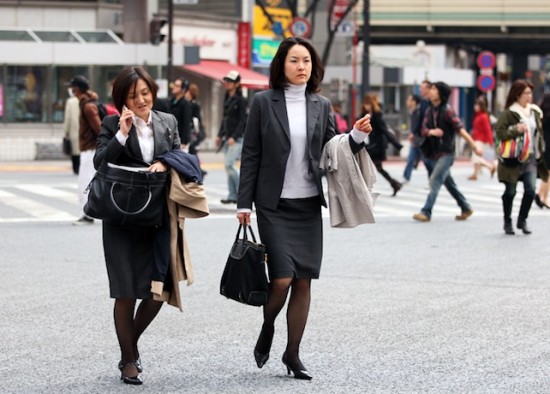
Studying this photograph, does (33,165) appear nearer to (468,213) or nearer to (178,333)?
(468,213)

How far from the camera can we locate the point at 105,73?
3997 cm

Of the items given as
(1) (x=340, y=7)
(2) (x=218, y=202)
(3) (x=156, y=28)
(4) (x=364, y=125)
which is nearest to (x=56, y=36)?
(3) (x=156, y=28)

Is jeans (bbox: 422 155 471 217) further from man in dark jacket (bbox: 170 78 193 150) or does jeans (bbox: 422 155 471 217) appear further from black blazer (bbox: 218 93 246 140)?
man in dark jacket (bbox: 170 78 193 150)

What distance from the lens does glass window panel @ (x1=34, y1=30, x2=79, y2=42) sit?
39.8 metres

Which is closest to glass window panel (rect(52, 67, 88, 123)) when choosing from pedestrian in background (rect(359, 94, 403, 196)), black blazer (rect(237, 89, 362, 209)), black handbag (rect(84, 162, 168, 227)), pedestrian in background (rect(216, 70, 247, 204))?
pedestrian in background (rect(359, 94, 403, 196))

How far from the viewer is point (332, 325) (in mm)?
8812

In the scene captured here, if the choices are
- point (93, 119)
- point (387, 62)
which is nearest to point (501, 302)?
point (93, 119)

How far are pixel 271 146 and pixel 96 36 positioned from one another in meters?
34.4

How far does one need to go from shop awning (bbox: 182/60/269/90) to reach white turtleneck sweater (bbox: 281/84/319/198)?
114ft

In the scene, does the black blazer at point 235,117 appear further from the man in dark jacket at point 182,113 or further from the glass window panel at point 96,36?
the glass window panel at point 96,36

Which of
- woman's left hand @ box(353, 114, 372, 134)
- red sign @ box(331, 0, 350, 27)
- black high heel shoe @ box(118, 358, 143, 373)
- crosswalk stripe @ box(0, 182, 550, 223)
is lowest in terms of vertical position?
crosswalk stripe @ box(0, 182, 550, 223)

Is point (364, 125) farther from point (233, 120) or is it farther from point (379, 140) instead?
point (379, 140)

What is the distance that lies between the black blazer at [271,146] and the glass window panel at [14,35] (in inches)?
1292

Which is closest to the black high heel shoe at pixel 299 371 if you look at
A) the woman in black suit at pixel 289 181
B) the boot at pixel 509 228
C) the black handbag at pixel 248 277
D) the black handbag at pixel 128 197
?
the woman in black suit at pixel 289 181
